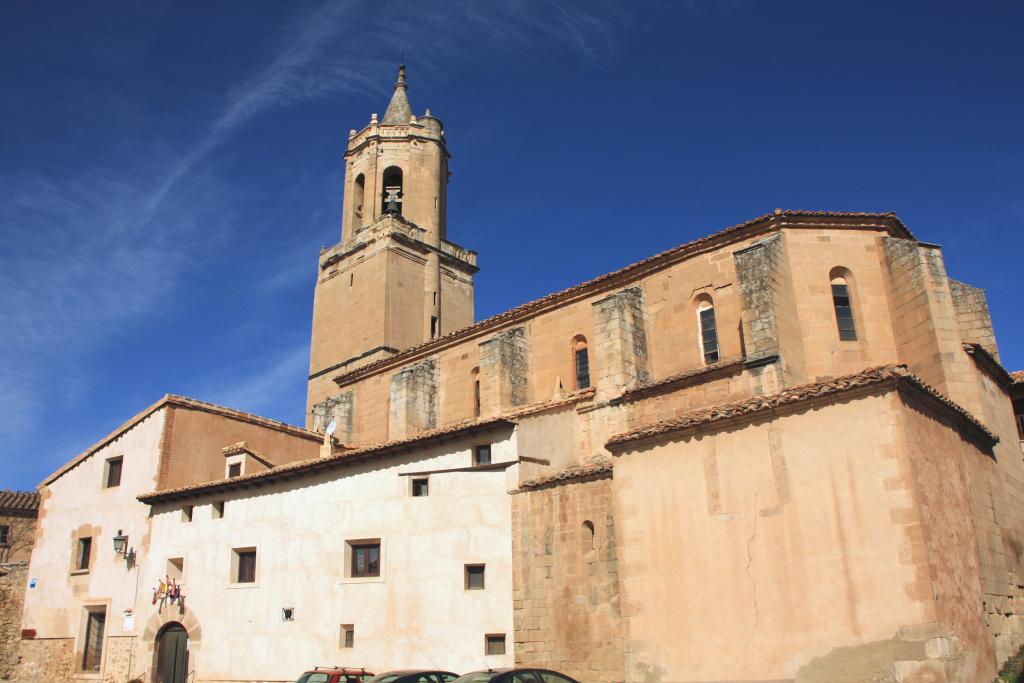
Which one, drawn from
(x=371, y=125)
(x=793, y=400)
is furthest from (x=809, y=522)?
(x=371, y=125)

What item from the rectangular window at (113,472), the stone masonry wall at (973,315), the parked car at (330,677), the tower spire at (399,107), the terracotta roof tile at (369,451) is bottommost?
the parked car at (330,677)

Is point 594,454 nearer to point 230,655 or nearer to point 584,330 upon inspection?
point 584,330

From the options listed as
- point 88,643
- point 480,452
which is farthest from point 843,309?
point 88,643

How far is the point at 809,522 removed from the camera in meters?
11.5

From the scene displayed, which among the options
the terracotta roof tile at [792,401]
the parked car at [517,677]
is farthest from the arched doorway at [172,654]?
the terracotta roof tile at [792,401]

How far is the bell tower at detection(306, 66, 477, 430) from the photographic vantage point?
35125 millimetres

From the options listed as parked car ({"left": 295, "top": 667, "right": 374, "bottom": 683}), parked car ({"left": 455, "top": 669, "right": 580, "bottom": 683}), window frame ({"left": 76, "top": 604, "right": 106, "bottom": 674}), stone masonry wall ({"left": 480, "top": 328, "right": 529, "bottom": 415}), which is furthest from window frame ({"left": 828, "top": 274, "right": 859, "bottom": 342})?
window frame ({"left": 76, "top": 604, "right": 106, "bottom": 674})

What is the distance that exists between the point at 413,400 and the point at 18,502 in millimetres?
17543

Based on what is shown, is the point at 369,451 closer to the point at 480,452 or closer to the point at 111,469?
the point at 480,452

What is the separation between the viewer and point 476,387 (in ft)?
85.7

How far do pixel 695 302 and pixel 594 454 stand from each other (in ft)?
15.9

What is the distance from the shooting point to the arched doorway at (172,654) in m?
21.2

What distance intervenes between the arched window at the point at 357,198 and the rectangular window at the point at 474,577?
78.8 ft

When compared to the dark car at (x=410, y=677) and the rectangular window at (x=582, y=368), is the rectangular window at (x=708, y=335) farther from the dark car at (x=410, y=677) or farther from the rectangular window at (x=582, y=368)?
the dark car at (x=410, y=677)
